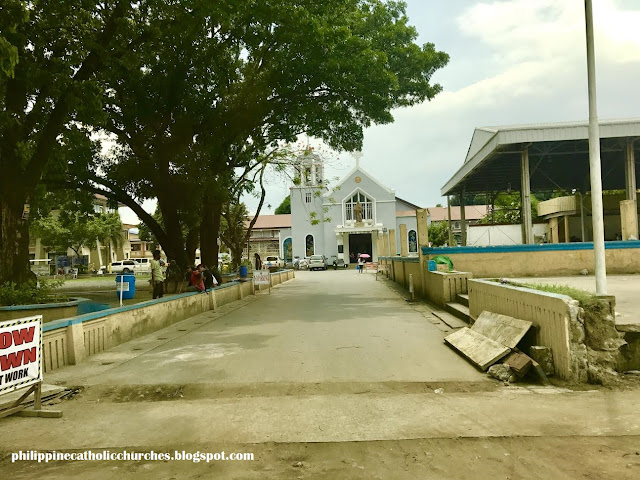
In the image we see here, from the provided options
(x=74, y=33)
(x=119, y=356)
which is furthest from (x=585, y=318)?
(x=74, y=33)

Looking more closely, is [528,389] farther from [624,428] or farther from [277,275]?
[277,275]

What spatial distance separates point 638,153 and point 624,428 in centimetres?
3034

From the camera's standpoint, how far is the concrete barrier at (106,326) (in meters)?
8.07

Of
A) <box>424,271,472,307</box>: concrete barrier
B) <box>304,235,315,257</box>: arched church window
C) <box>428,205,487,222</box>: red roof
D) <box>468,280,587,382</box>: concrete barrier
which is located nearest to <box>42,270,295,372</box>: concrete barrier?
<box>468,280,587,382</box>: concrete barrier

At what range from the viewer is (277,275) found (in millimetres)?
32938

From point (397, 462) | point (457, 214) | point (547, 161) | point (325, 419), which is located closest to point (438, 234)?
point (457, 214)

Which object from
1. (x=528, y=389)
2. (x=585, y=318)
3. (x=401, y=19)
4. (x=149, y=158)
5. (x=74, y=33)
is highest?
(x=401, y=19)

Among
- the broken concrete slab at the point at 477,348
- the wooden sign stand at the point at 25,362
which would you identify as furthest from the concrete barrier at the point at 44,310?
the broken concrete slab at the point at 477,348

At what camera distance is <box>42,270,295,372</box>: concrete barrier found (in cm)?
807

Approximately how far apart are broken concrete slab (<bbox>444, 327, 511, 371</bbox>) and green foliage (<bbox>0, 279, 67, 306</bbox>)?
29.4 feet

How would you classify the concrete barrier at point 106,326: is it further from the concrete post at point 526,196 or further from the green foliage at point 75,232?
the green foliage at point 75,232

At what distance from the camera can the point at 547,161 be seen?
108 ft

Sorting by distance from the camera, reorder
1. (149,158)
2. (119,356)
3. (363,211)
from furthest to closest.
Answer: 1. (363,211)
2. (149,158)
3. (119,356)

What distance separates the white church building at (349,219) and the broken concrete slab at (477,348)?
45.7 meters
